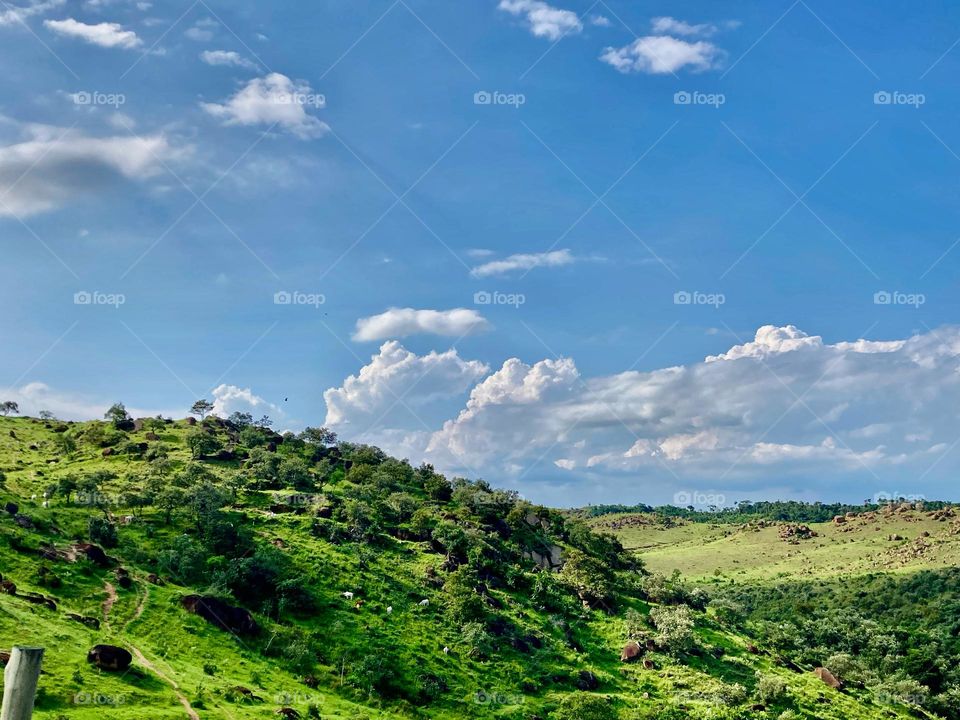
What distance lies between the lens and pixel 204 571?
8144 centimetres

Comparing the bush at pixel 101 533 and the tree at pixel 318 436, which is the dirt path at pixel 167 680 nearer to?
the bush at pixel 101 533

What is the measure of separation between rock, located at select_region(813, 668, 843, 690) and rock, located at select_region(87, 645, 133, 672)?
82.0 metres

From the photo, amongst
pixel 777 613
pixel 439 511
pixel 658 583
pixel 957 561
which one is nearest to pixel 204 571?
pixel 439 511

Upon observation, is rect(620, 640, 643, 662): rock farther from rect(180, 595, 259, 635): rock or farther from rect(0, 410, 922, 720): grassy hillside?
rect(180, 595, 259, 635): rock

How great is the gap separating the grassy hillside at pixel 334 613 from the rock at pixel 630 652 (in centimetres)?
62

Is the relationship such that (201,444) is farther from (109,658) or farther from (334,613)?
(109,658)

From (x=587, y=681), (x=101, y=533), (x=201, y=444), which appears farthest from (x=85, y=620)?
(x=201, y=444)

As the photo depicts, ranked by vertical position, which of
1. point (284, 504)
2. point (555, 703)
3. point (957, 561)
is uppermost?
point (957, 561)

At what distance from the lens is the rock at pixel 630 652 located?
286 feet

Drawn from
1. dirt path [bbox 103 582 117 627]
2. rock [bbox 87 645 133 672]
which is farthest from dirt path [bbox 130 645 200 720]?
dirt path [bbox 103 582 117 627]

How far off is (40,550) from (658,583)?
83222 millimetres

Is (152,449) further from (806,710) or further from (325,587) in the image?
(806,710)

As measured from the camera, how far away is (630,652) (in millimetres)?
87938

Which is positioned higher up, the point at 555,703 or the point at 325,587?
the point at 325,587
